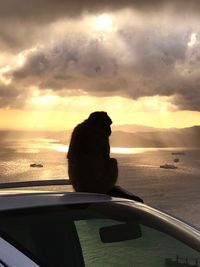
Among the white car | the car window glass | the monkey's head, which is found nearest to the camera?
the white car

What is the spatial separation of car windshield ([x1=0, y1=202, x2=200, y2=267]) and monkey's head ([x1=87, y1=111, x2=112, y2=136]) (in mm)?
5658

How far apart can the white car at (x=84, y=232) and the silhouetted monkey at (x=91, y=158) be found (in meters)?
5.37

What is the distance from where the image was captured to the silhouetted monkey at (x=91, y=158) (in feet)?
28.1

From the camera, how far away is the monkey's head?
8.80 m

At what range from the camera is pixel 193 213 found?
8725 centimetres

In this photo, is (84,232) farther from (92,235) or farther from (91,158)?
(91,158)

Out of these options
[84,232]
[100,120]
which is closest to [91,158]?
[100,120]

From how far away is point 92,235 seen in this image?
9.70ft

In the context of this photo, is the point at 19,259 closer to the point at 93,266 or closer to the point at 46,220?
the point at 46,220

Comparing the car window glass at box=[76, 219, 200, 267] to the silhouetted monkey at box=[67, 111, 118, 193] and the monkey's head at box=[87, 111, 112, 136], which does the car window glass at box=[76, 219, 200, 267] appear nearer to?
the silhouetted monkey at box=[67, 111, 118, 193]

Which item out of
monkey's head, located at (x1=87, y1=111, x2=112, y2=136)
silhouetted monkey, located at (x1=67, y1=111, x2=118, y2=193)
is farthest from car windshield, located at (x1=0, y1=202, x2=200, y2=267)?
monkey's head, located at (x1=87, y1=111, x2=112, y2=136)

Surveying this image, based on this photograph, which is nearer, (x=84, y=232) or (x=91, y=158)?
(x=84, y=232)

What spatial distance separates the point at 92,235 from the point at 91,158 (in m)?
5.75

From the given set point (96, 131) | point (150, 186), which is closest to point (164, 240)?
point (96, 131)
